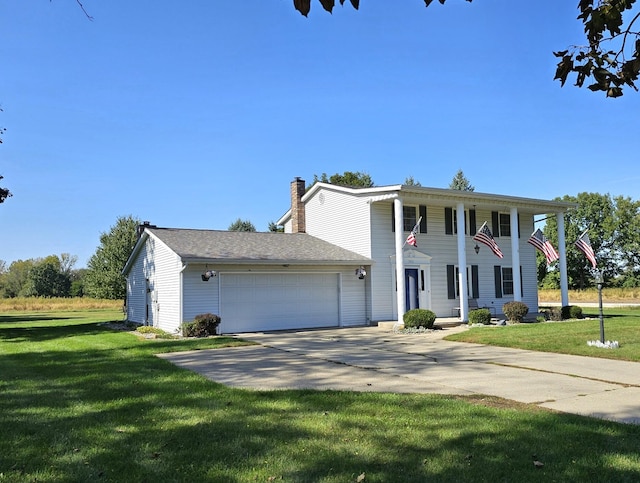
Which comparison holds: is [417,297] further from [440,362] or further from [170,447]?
[170,447]

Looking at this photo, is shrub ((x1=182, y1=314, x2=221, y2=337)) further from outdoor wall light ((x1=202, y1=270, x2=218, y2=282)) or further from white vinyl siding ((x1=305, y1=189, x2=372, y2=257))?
white vinyl siding ((x1=305, y1=189, x2=372, y2=257))

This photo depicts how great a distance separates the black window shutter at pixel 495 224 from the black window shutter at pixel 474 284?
217 cm

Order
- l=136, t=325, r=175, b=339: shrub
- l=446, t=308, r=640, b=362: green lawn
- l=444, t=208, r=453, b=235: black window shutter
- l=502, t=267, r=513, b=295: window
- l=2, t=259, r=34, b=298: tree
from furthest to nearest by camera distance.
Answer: l=2, t=259, r=34, b=298: tree → l=502, t=267, r=513, b=295: window → l=444, t=208, r=453, b=235: black window shutter → l=136, t=325, r=175, b=339: shrub → l=446, t=308, r=640, b=362: green lawn

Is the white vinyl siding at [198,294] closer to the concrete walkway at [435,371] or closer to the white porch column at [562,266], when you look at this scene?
the concrete walkway at [435,371]

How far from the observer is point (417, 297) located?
70.2 feet

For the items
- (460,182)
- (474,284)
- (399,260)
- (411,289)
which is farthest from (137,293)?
(460,182)

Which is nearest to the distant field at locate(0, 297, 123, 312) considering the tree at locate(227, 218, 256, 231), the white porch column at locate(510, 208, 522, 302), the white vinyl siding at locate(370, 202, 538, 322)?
the tree at locate(227, 218, 256, 231)

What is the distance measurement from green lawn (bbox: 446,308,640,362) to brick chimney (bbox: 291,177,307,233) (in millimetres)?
10793

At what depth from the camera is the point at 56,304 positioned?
48906mm

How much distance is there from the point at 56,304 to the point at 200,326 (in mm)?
39078

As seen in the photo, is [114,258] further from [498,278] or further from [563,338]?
[563,338]

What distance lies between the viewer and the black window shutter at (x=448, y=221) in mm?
22500

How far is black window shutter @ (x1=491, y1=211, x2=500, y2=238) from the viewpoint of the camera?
23984 millimetres

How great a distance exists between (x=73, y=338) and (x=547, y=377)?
14.5 metres
